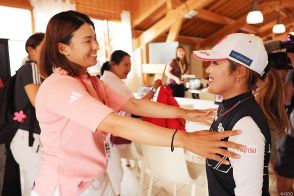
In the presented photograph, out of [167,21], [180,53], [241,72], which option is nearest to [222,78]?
[241,72]

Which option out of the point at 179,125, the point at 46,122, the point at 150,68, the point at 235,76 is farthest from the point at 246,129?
the point at 150,68

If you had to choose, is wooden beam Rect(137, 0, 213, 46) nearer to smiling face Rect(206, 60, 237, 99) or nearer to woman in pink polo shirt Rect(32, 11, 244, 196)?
smiling face Rect(206, 60, 237, 99)

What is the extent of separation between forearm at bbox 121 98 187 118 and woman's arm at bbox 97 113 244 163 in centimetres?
49

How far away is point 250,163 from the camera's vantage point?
0.87 meters

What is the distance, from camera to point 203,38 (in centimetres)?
1038

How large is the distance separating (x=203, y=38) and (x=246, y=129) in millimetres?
9953

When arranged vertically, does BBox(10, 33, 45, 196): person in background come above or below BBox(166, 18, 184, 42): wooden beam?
below

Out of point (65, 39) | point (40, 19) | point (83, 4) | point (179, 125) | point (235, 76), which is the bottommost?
point (179, 125)

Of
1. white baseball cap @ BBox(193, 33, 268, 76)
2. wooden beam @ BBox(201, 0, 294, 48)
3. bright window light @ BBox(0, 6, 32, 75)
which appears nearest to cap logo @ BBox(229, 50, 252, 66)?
white baseball cap @ BBox(193, 33, 268, 76)

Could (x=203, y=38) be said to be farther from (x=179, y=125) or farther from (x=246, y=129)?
(x=246, y=129)

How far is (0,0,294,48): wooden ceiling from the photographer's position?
6184 mm

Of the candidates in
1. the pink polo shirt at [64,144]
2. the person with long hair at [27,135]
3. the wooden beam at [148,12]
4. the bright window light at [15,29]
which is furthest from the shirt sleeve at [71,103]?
the wooden beam at [148,12]

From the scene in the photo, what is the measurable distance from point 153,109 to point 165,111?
61 mm

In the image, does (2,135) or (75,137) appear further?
(2,135)
